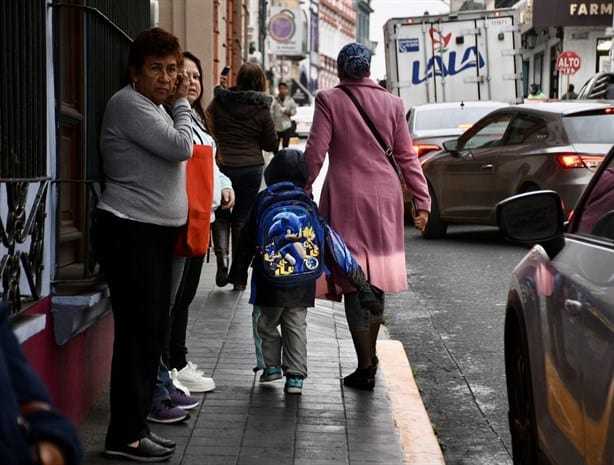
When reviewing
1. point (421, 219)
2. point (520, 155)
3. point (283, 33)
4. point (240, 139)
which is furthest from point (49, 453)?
point (283, 33)

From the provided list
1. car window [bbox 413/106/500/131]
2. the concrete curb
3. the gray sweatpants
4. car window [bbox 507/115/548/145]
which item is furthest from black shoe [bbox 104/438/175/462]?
car window [bbox 413/106/500/131]

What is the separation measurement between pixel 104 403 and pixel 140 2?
94.7 inches

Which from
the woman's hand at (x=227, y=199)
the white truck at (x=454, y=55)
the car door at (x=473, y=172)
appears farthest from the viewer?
the white truck at (x=454, y=55)

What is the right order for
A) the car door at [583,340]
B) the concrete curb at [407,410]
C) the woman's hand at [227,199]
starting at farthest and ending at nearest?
1. the woman's hand at [227,199]
2. the concrete curb at [407,410]
3. the car door at [583,340]

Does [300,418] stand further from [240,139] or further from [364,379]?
[240,139]

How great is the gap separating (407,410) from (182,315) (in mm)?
1188

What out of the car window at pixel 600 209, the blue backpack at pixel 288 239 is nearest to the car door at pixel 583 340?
the car window at pixel 600 209

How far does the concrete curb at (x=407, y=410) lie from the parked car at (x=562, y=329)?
74cm

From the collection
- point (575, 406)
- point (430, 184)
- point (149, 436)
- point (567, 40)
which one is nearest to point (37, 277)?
point (149, 436)

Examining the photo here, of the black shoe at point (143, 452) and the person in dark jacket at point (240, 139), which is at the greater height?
the person in dark jacket at point (240, 139)

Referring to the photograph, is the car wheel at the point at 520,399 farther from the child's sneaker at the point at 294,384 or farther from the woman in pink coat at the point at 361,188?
the woman in pink coat at the point at 361,188

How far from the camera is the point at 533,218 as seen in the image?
425 cm

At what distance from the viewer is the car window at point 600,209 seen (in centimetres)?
392

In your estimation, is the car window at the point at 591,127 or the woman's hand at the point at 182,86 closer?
the woman's hand at the point at 182,86
